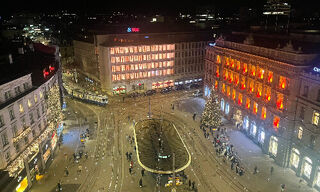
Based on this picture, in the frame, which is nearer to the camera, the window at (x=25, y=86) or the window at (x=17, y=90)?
the window at (x=17, y=90)

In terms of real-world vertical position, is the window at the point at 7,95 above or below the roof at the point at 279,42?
below

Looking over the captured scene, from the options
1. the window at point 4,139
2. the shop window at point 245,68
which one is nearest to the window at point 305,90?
the shop window at point 245,68

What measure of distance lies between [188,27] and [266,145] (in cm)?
8166

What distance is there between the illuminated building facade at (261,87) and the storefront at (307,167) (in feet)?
12.2

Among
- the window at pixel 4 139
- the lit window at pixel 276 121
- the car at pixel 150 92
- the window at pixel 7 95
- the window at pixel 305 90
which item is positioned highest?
the window at pixel 7 95

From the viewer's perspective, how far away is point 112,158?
52.0m

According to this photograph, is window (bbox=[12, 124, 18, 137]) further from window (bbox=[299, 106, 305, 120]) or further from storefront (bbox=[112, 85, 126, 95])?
storefront (bbox=[112, 85, 126, 95])

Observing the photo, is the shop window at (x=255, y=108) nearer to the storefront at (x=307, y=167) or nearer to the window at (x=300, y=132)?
the window at (x=300, y=132)

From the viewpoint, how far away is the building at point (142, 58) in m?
94.2

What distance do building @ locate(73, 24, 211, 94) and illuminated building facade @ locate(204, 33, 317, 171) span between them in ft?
88.3

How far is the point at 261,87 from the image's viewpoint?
57.2m

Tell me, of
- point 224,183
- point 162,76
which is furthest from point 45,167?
point 162,76

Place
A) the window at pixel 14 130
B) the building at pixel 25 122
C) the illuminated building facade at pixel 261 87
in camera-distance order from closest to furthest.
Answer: the building at pixel 25 122, the window at pixel 14 130, the illuminated building facade at pixel 261 87

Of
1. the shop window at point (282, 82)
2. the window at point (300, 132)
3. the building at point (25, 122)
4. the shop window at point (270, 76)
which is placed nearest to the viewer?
the building at point (25, 122)
